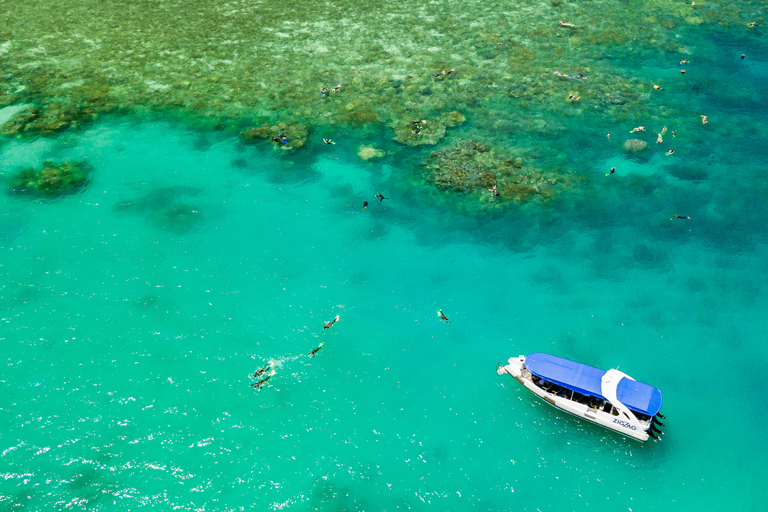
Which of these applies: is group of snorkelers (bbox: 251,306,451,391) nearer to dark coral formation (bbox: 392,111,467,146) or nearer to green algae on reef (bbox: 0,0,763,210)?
green algae on reef (bbox: 0,0,763,210)

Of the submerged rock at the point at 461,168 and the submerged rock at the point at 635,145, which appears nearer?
the submerged rock at the point at 461,168

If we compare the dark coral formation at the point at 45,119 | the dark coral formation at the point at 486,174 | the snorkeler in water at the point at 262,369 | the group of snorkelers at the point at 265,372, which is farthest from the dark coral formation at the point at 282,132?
the snorkeler in water at the point at 262,369

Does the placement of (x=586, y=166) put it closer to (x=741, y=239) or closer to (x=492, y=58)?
(x=741, y=239)

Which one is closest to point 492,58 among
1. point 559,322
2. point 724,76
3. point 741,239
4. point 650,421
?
point 724,76

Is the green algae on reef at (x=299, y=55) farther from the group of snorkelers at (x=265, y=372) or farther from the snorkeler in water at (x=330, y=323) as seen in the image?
the group of snorkelers at (x=265, y=372)

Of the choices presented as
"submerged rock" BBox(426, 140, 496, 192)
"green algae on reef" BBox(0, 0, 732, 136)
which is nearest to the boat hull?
"submerged rock" BBox(426, 140, 496, 192)

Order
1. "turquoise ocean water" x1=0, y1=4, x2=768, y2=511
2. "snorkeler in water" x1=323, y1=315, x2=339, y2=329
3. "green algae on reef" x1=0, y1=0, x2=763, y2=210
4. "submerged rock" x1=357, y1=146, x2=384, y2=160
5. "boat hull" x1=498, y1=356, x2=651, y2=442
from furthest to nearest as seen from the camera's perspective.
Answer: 1. "green algae on reef" x1=0, y1=0, x2=763, y2=210
2. "submerged rock" x1=357, y1=146, x2=384, y2=160
3. "snorkeler in water" x1=323, y1=315, x2=339, y2=329
4. "boat hull" x1=498, y1=356, x2=651, y2=442
5. "turquoise ocean water" x1=0, y1=4, x2=768, y2=511

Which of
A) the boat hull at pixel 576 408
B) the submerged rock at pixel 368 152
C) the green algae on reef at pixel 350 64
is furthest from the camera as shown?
the green algae on reef at pixel 350 64

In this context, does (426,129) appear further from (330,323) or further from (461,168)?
(330,323)

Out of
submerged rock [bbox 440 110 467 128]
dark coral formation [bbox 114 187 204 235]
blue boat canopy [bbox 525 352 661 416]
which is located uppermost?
submerged rock [bbox 440 110 467 128]
